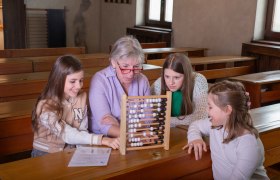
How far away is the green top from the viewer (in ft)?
7.88

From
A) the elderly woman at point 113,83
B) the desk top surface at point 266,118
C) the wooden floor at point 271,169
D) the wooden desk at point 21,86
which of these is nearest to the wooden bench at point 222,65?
the wooden desk at point 21,86

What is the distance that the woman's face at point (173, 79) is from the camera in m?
2.33

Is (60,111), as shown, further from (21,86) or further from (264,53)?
(264,53)

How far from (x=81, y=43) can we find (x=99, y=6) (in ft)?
3.21

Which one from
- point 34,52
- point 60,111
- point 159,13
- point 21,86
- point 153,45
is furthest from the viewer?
point 159,13

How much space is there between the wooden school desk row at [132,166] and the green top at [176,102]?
337mm

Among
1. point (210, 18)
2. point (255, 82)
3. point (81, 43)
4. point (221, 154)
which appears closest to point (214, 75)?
point (255, 82)

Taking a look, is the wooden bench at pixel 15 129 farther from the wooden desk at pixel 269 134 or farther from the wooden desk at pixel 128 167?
the wooden desk at pixel 269 134

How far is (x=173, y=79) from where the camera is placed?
2342 millimetres

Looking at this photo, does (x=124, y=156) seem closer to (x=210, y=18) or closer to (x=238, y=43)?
(x=238, y=43)

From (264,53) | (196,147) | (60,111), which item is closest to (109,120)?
(60,111)

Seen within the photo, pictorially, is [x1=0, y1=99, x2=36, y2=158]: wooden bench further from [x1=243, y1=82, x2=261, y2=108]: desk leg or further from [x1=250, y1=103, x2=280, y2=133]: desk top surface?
→ [x1=243, y1=82, x2=261, y2=108]: desk leg

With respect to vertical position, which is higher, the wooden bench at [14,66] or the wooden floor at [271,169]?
the wooden bench at [14,66]

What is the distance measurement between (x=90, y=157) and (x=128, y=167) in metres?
0.19
